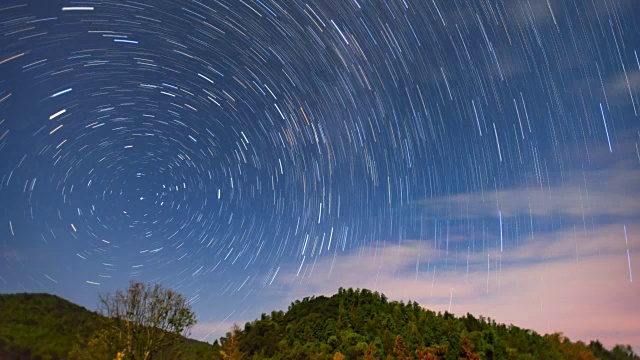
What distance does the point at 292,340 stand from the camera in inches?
2184

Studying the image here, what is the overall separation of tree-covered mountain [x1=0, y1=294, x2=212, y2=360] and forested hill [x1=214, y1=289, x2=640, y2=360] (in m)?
30.7

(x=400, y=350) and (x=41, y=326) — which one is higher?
(x=41, y=326)

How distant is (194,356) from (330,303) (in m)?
17.0

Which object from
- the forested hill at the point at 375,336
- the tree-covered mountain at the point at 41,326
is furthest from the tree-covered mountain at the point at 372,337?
the tree-covered mountain at the point at 41,326

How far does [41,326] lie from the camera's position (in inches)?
4299

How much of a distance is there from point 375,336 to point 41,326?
83.8 metres

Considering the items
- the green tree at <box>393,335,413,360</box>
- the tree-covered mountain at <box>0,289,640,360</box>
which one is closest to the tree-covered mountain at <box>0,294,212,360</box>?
the tree-covered mountain at <box>0,289,640,360</box>

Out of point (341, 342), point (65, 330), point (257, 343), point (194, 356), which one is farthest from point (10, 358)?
point (341, 342)

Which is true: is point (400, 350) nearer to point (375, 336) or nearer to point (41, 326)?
point (375, 336)

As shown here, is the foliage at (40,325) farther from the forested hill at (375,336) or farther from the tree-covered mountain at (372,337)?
the forested hill at (375,336)

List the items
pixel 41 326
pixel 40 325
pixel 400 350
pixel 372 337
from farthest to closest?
pixel 40 325 < pixel 41 326 < pixel 372 337 < pixel 400 350

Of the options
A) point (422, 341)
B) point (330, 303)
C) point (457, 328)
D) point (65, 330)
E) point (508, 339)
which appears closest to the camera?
point (422, 341)

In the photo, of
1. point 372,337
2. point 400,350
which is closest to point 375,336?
point 372,337

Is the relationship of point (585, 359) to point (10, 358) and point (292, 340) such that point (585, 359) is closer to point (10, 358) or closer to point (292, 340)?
point (292, 340)
